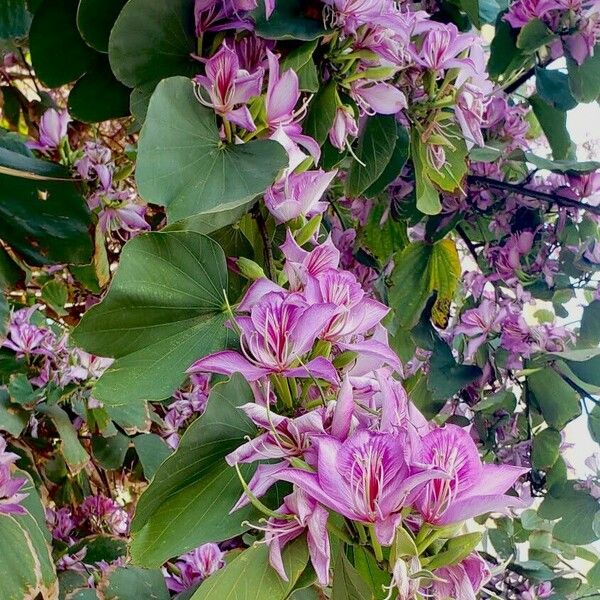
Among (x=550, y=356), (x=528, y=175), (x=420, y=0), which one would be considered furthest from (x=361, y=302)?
(x=528, y=175)

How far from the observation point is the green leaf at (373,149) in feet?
2.28

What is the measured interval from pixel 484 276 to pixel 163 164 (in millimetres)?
851

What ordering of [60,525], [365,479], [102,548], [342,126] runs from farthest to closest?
[60,525]
[102,548]
[342,126]
[365,479]

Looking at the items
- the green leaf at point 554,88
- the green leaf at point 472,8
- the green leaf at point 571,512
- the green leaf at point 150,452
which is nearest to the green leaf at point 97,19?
the green leaf at point 472,8

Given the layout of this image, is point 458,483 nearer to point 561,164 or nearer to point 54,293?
point 561,164

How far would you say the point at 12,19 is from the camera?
2.02 feet

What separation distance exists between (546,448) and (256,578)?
0.79 meters

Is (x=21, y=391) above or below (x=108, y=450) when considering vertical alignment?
above

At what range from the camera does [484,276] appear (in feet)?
3.90

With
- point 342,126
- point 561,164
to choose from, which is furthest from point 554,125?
point 342,126

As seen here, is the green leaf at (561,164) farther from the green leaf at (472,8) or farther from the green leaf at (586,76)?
the green leaf at (472,8)

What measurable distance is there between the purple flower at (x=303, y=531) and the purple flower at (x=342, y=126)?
1.09ft

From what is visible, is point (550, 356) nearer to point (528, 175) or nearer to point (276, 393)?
point (528, 175)

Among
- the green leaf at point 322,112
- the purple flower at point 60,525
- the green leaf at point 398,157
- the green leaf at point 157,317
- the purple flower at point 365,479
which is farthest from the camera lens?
the purple flower at point 60,525
